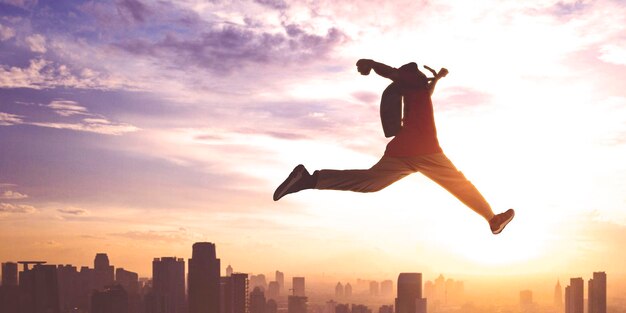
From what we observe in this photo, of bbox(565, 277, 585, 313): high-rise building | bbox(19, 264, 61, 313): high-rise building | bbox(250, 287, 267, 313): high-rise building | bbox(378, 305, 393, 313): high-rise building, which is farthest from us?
bbox(565, 277, 585, 313): high-rise building

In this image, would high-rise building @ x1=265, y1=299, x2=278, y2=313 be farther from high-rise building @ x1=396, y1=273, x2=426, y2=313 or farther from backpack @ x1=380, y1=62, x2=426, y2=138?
backpack @ x1=380, y1=62, x2=426, y2=138

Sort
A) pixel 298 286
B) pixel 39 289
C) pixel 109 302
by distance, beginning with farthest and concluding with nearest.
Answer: pixel 298 286 → pixel 109 302 → pixel 39 289

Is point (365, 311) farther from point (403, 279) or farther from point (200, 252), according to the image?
point (200, 252)

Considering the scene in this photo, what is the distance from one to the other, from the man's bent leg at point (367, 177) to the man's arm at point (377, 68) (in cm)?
112

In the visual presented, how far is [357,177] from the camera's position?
932cm

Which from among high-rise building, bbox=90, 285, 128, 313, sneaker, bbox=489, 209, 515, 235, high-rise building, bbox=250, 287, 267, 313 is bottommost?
high-rise building, bbox=250, 287, 267, 313

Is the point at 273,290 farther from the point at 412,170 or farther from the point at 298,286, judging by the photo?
the point at 412,170

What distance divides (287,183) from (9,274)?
427 ft

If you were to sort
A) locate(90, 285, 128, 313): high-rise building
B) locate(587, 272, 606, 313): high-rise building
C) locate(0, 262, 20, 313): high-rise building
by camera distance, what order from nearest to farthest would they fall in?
locate(0, 262, 20, 313): high-rise building < locate(90, 285, 128, 313): high-rise building < locate(587, 272, 606, 313): high-rise building

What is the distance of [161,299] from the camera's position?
135125mm

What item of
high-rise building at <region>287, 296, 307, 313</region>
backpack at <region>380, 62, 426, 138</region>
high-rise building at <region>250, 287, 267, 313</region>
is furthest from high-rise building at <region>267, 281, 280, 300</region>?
backpack at <region>380, 62, 426, 138</region>

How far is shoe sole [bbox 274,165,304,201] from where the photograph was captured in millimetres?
9523

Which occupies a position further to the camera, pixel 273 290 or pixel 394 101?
pixel 273 290

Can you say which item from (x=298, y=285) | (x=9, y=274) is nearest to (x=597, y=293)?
(x=298, y=285)
